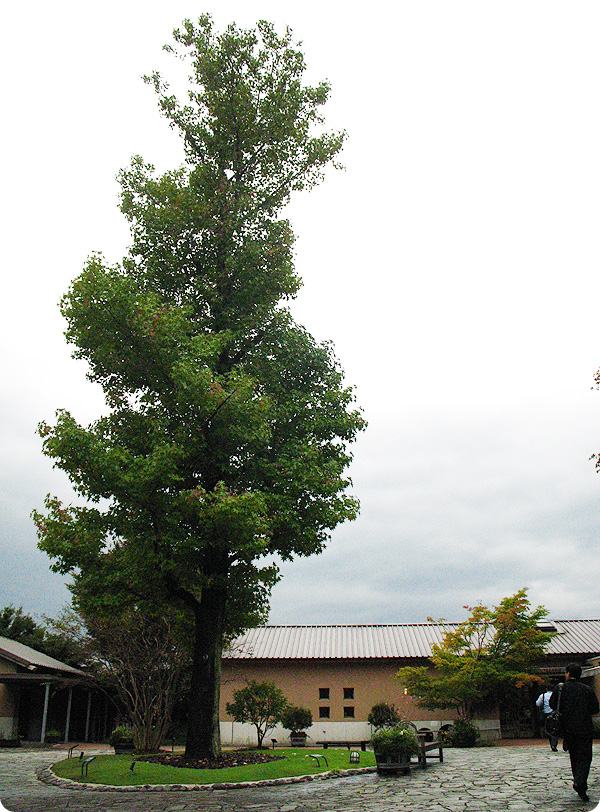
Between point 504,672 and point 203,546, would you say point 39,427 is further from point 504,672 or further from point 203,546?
point 504,672

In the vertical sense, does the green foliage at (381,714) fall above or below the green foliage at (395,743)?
below

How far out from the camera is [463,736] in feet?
77.4

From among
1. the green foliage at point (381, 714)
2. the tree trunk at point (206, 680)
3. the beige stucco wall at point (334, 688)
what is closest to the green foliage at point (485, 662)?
the green foliage at point (381, 714)

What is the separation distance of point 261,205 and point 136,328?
19.0 ft

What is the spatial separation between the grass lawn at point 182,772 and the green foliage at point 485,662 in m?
9.14

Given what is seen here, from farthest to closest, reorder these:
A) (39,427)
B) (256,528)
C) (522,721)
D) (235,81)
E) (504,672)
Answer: (522,721) < (504,672) < (235,81) < (39,427) < (256,528)

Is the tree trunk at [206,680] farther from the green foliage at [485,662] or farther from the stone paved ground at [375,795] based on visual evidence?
the green foliage at [485,662]

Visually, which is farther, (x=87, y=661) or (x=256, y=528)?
(x=87, y=661)

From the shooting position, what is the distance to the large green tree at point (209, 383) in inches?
521

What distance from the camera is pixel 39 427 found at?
13.4m

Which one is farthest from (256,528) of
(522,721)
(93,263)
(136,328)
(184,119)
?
(522,721)

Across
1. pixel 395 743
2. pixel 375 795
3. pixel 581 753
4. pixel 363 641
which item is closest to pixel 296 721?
pixel 363 641

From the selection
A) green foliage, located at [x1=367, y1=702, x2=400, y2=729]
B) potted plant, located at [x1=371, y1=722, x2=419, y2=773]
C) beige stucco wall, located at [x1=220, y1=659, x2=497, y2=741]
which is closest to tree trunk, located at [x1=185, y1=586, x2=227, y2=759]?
potted plant, located at [x1=371, y1=722, x2=419, y2=773]

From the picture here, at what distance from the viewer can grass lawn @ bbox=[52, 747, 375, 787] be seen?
486 inches
